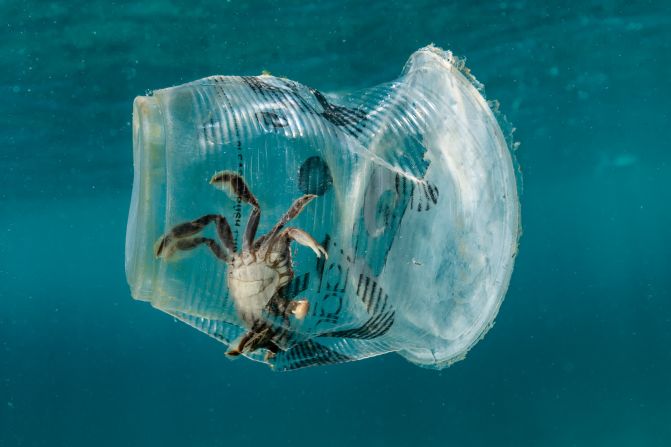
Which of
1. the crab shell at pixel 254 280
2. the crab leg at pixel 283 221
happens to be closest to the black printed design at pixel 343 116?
the crab leg at pixel 283 221

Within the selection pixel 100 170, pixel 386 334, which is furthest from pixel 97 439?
pixel 386 334

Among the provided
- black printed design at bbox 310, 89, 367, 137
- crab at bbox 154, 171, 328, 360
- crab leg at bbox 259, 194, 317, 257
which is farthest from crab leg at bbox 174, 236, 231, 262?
black printed design at bbox 310, 89, 367, 137

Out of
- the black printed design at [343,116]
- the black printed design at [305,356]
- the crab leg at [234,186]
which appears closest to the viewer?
the crab leg at [234,186]

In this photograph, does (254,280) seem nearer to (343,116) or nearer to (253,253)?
(253,253)

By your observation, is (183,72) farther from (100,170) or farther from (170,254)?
(170,254)

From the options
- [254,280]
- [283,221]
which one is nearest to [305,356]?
[254,280]

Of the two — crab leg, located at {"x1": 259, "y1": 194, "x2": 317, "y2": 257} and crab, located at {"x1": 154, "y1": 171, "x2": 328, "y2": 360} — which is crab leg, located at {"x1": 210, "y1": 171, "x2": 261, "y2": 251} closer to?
crab, located at {"x1": 154, "y1": 171, "x2": 328, "y2": 360}

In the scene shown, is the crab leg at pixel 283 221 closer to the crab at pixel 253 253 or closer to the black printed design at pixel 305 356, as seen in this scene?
the crab at pixel 253 253

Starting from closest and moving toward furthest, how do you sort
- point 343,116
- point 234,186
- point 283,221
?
point 234,186 < point 283,221 < point 343,116
